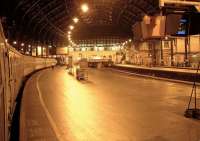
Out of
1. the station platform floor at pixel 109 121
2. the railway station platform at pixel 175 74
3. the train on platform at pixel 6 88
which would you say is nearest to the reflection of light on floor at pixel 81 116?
the station platform floor at pixel 109 121

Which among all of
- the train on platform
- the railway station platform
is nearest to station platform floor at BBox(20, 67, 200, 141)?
the train on platform

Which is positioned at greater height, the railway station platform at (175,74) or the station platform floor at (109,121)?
the railway station platform at (175,74)

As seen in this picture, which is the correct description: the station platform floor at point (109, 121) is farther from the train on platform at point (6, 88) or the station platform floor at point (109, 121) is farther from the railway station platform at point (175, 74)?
the railway station platform at point (175, 74)

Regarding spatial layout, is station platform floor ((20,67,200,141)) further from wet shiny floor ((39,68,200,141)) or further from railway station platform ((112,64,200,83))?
railway station platform ((112,64,200,83))

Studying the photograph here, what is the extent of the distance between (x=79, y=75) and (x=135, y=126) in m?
19.8

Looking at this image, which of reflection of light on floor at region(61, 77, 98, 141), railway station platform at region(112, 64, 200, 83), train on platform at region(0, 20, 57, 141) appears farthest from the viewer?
railway station platform at region(112, 64, 200, 83)

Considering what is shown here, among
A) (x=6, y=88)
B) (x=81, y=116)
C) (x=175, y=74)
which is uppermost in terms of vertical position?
(x=6, y=88)

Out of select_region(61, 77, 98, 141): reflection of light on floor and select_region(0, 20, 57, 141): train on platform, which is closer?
select_region(0, 20, 57, 141): train on platform

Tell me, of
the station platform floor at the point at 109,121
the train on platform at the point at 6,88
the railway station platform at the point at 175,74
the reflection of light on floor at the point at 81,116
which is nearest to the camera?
the train on platform at the point at 6,88

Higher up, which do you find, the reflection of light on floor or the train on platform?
the train on platform

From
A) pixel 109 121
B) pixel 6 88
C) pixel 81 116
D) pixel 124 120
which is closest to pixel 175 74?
pixel 81 116

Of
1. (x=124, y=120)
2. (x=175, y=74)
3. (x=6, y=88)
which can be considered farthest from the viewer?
(x=175, y=74)

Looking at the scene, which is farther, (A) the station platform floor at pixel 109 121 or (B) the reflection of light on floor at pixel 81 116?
(B) the reflection of light on floor at pixel 81 116

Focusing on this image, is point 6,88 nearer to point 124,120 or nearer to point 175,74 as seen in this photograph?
point 124,120
